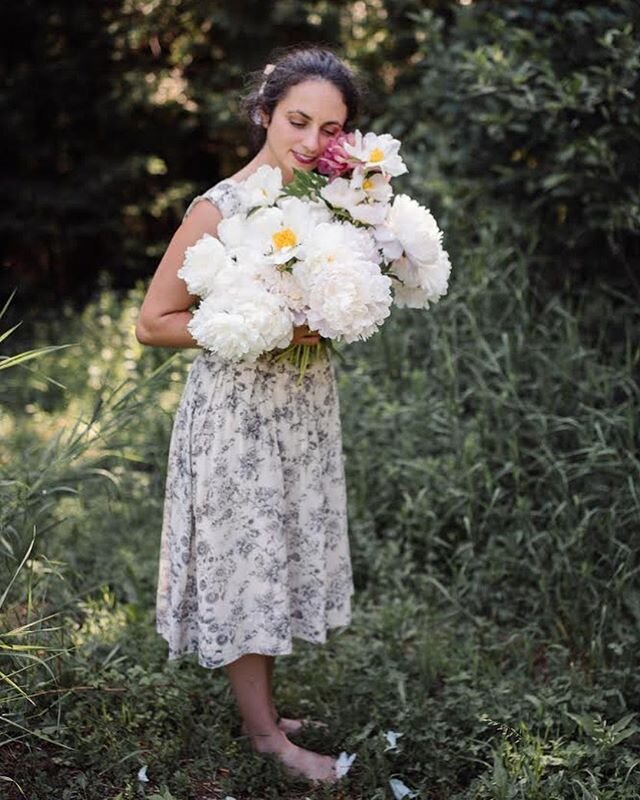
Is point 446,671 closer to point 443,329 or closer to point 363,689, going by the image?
point 363,689

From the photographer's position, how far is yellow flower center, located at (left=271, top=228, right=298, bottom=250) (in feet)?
8.15

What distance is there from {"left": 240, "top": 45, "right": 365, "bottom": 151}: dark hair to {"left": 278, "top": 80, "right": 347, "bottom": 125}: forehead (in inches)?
0.6

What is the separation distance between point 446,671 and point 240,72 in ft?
17.1

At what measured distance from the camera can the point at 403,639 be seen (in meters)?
3.60

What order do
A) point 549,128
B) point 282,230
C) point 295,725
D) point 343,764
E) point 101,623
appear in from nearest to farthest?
point 282,230
point 343,764
point 295,725
point 101,623
point 549,128

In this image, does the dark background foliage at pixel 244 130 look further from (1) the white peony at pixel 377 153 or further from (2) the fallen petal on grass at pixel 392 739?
(2) the fallen petal on grass at pixel 392 739

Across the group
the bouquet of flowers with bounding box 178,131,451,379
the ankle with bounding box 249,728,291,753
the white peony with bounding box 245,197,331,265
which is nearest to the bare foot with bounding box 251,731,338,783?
the ankle with bounding box 249,728,291,753

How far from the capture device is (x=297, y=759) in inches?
113

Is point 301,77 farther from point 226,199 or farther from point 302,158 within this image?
→ point 226,199

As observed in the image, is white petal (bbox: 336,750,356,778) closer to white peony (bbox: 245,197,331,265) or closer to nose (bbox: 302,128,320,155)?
white peony (bbox: 245,197,331,265)

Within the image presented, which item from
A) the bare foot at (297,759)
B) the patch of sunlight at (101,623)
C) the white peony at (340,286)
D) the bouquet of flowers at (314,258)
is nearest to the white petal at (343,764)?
the bare foot at (297,759)

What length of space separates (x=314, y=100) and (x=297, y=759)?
67.2 inches

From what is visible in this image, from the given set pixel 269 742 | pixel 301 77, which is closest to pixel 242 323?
pixel 301 77

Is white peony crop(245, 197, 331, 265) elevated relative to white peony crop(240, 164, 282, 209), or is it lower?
lower
